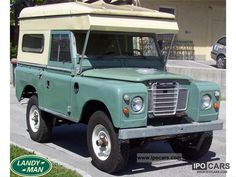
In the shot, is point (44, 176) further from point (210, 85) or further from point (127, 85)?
point (210, 85)

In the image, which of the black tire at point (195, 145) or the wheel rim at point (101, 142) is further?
the black tire at point (195, 145)

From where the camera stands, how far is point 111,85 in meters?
6.37

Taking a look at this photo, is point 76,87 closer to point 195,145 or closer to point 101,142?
point 101,142

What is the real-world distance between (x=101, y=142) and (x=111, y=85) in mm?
884

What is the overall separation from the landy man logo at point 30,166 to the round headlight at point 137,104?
141 cm

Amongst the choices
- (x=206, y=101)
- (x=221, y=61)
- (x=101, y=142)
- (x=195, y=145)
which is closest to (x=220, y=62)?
(x=221, y=61)

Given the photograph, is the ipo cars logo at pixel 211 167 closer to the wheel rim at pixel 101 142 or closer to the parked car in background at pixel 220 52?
the wheel rim at pixel 101 142

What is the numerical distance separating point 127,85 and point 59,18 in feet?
7.55

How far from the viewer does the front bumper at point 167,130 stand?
619cm

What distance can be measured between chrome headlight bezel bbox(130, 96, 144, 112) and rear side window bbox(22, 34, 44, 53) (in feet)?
9.54

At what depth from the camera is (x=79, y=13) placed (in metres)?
7.31

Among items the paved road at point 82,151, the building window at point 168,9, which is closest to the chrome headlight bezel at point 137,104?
the paved road at point 82,151
